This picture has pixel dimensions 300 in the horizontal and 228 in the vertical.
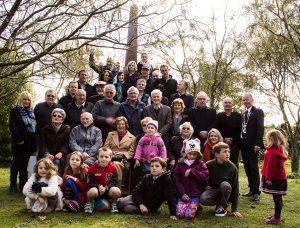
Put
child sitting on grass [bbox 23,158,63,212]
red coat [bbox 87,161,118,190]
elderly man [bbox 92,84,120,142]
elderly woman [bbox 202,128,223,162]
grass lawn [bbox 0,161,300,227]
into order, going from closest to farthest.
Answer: grass lawn [bbox 0,161,300,227]
child sitting on grass [bbox 23,158,63,212]
red coat [bbox 87,161,118,190]
elderly woman [bbox 202,128,223,162]
elderly man [bbox 92,84,120,142]

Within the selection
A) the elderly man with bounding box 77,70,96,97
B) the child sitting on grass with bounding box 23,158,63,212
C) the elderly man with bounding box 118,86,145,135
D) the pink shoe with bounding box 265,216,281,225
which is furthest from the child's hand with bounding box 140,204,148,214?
the elderly man with bounding box 77,70,96,97

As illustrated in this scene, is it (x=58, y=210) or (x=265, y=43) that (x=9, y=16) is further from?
(x=265, y=43)

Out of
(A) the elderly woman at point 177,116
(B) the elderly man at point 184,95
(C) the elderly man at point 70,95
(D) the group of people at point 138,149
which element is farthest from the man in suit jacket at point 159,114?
(C) the elderly man at point 70,95

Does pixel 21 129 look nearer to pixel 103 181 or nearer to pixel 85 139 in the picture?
pixel 85 139

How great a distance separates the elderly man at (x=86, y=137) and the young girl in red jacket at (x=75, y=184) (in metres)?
0.67

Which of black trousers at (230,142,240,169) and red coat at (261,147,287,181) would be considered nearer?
red coat at (261,147,287,181)

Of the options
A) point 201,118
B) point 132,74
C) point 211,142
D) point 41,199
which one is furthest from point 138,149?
point 132,74

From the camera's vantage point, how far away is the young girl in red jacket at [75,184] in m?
6.64

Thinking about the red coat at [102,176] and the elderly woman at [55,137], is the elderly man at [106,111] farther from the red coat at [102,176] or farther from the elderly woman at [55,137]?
the red coat at [102,176]

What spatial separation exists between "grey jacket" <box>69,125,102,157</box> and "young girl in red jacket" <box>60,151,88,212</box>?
2.28 ft

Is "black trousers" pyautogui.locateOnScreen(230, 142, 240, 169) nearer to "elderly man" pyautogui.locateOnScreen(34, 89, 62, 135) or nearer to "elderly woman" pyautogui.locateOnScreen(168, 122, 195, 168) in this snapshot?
"elderly woman" pyautogui.locateOnScreen(168, 122, 195, 168)

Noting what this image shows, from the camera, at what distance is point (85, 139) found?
770 cm

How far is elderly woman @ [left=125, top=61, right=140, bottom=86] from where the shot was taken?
32.8 feet

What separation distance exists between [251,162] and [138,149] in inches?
101
